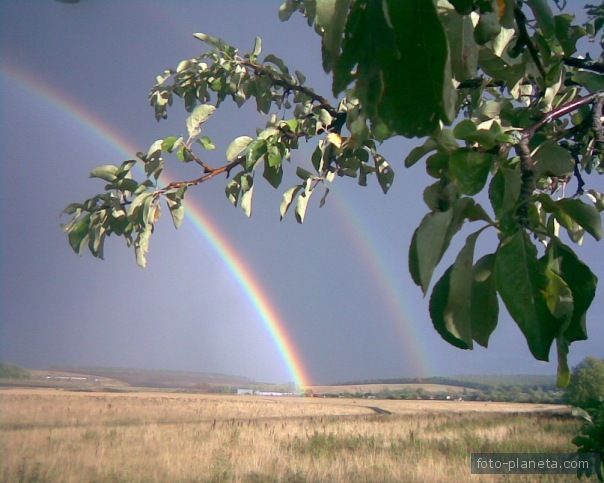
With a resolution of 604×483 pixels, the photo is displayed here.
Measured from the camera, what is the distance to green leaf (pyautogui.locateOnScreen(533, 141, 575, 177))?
798 millimetres

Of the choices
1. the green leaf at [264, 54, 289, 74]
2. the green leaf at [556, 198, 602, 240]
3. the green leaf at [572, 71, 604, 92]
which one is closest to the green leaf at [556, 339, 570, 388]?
the green leaf at [556, 198, 602, 240]

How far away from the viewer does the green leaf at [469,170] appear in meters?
0.63

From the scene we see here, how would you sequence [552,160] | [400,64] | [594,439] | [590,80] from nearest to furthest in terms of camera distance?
1. [400,64]
2. [552,160]
3. [590,80]
4. [594,439]

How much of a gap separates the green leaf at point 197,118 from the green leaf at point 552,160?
108 centimetres

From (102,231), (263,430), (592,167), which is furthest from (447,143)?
(263,430)

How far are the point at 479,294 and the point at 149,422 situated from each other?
15427 mm

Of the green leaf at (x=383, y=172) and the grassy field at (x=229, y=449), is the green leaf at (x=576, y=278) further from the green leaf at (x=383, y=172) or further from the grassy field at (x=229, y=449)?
the grassy field at (x=229, y=449)

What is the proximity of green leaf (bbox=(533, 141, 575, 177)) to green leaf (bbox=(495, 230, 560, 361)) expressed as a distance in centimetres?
26

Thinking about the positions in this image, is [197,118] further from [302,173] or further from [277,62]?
[277,62]

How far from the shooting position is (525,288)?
1.94 ft

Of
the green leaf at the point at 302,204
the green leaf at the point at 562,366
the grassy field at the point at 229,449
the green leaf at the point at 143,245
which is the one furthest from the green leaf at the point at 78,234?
the grassy field at the point at 229,449

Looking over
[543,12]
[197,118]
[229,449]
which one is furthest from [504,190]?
[229,449]

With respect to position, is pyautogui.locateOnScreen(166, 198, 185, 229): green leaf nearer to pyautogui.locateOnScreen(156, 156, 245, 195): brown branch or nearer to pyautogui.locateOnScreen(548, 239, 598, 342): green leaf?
pyautogui.locateOnScreen(156, 156, 245, 195): brown branch

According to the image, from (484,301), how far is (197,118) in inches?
47.0
